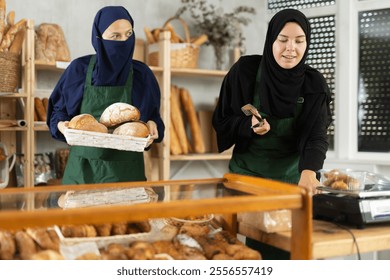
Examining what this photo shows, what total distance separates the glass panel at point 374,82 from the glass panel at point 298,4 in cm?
32

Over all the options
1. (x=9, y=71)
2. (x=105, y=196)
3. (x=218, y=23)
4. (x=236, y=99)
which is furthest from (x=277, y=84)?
(x=218, y=23)

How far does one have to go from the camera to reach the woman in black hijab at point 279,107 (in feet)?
7.61

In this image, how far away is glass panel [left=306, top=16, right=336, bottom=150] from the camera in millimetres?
4145

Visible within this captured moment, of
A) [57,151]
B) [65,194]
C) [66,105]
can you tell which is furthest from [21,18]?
[65,194]

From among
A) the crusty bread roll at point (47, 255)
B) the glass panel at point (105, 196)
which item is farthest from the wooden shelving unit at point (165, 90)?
the crusty bread roll at point (47, 255)

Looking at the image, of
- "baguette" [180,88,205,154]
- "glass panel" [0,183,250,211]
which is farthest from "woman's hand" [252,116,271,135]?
"baguette" [180,88,205,154]

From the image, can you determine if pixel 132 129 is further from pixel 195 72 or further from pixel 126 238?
pixel 195 72

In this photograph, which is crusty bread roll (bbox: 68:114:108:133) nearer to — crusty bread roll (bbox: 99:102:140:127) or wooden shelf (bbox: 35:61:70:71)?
crusty bread roll (bbox: 99:102:140:127)

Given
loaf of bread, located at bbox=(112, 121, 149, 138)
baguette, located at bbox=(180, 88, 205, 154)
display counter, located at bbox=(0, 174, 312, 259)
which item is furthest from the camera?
baguette, located at bbox=(180, 88, 205, 154)

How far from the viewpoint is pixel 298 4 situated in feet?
14.2

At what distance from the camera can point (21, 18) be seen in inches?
143

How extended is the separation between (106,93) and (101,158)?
12.8 inches

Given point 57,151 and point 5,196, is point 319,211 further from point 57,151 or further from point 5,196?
point 57,151

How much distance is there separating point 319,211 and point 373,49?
2544 mm
